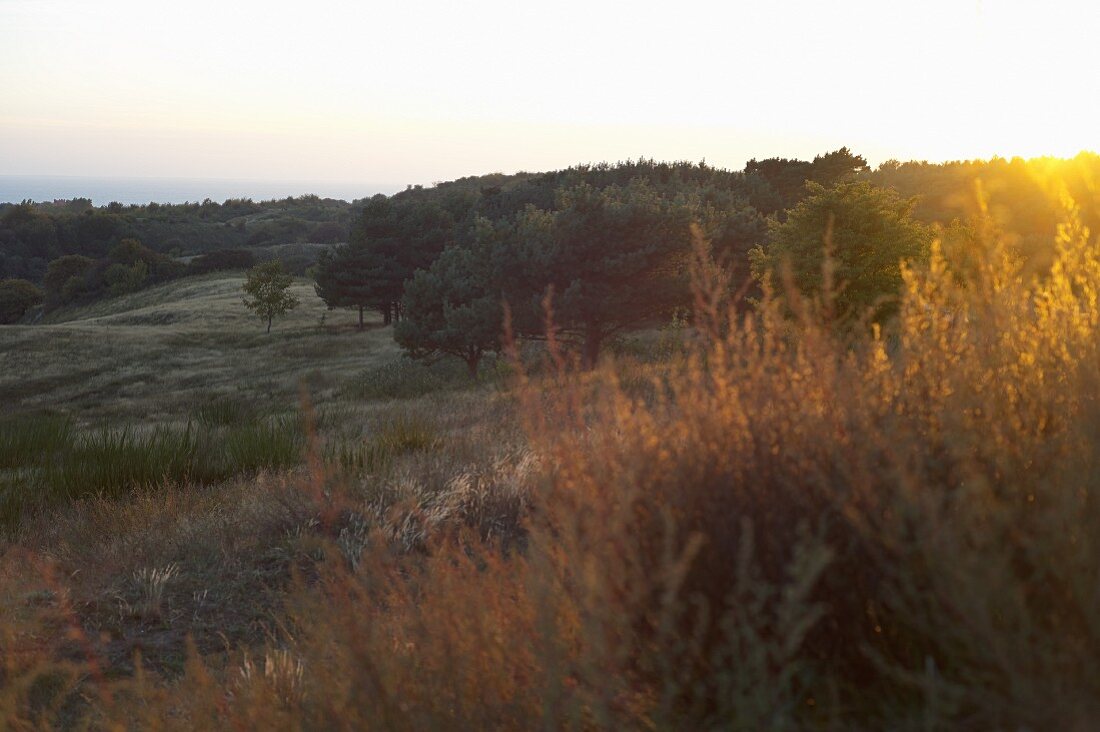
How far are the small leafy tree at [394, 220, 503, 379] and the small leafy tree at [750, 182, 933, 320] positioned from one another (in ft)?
31.4

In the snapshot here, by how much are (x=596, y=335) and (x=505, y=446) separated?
1504 centimetres

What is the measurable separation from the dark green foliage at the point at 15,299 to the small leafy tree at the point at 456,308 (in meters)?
51.9

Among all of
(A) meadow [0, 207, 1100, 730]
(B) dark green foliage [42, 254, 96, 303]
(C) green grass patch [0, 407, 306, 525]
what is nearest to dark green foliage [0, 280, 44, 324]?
(B) dark green foliage [42, 254, 96, 303]

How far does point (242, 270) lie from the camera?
236 feet

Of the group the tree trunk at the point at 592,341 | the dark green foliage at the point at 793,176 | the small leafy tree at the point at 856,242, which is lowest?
the tree trunk at the point at 592,341

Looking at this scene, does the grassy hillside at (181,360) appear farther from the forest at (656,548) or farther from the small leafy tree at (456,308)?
the forest at (656,548)

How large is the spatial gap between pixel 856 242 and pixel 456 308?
14.3 metres

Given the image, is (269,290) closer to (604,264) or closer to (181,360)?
(181,360)

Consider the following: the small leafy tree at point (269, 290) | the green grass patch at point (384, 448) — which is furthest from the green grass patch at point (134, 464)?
the small leafy tree at point (269, 290)

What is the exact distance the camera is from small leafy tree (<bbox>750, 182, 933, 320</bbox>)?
1482cm

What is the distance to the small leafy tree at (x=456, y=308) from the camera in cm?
2362

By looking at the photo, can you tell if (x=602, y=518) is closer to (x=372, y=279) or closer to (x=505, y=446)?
(x=505, y=446)

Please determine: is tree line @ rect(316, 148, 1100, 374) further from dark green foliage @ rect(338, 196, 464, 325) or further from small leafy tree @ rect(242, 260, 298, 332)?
small leafy tree @ rect(242, 260, 298, 332)

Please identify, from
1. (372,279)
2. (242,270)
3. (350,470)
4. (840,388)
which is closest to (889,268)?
(350,470)
